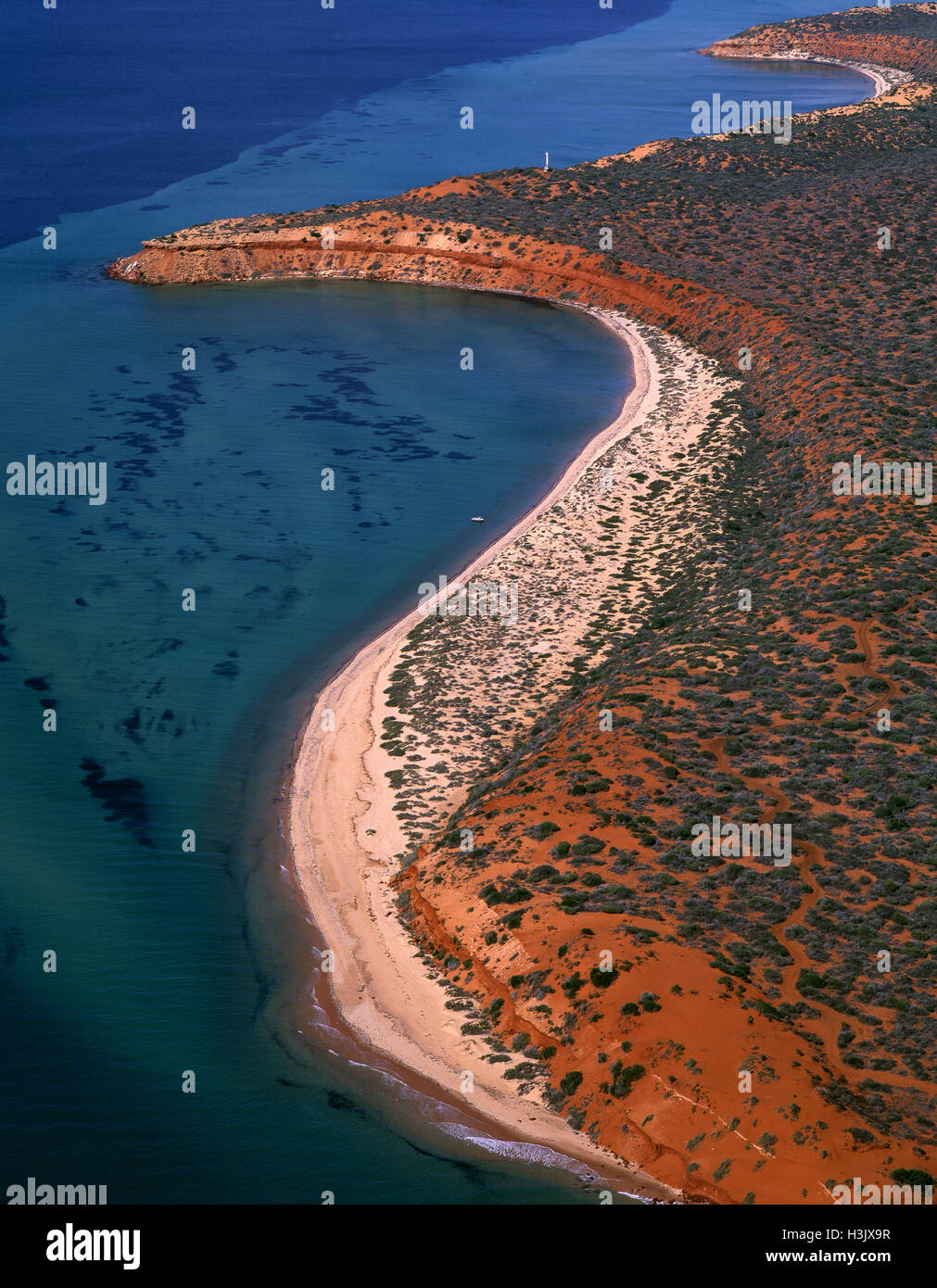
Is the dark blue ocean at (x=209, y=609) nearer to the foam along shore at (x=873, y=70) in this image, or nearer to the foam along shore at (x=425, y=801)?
the foam along shore at (x=425, y=801)

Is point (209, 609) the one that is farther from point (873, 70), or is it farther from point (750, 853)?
point (873, 70)

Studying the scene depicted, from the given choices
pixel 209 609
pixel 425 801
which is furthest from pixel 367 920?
pixel 209 609

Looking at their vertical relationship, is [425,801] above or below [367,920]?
above

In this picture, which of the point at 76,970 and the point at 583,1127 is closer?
the point at 583,1127
